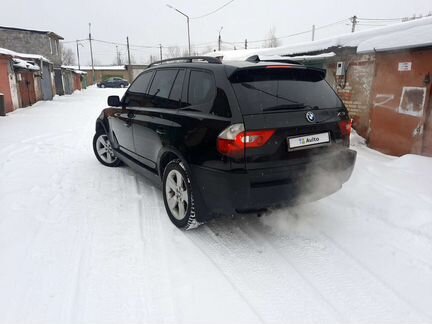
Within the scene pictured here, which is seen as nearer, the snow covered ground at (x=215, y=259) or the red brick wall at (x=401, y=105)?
the snow covered ground at (x=215, y=259)

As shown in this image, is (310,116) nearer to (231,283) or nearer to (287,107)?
(287,107)

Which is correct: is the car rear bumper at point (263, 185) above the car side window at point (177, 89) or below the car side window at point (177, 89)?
below

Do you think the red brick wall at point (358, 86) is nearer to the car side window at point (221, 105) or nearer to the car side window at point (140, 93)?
the car side window at point (140, 93)

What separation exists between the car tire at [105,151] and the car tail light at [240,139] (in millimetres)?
3446

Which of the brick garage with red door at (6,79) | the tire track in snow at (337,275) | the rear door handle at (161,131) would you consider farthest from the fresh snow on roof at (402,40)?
the brick garage with red door at (6,79)

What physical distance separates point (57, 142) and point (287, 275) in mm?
7183

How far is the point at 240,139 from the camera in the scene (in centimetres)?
269

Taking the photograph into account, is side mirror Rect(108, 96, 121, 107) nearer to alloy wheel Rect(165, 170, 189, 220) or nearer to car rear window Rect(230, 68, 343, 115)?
alloy wheel Rect(165, 170, 189, 220)

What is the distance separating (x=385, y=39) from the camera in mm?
6078

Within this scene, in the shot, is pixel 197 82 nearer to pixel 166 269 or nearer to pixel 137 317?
pixel 166 269

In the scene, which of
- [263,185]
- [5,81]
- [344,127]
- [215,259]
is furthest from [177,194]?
[5,81]

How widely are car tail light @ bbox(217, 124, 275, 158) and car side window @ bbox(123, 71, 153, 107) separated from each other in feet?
5.78

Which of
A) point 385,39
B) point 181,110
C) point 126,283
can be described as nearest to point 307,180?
point 181,110

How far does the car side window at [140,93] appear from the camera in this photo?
14.1 feet
